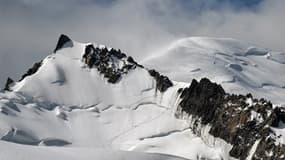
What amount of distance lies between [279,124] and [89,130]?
57.5 m

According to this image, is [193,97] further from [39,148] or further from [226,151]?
[39,148]

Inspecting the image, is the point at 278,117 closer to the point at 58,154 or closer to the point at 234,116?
the point at 234,116

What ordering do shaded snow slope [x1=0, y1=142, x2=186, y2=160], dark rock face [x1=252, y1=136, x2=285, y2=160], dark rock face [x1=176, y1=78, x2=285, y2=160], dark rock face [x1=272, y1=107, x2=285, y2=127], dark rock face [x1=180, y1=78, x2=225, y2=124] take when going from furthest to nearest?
dark rock face [x1=180, y1=78, x2=225, y2=124]
dark rock face [x1=272, y1=107, x2=285, y2=127]
dark rock face [x1=176, y1=78, x2=285, y2=160]
dark rock face [x1=252, y1=136, x2=285, y2=160]
shaded snow slope [x1=0, y1=142, x2=186, y2=160]

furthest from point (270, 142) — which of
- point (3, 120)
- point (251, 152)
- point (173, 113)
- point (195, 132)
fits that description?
point (3, 120)

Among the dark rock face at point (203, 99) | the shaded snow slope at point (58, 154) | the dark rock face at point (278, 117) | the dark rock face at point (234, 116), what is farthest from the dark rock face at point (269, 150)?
the shaded snow slope at point (58, 154)

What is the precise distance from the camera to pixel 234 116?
173000mm

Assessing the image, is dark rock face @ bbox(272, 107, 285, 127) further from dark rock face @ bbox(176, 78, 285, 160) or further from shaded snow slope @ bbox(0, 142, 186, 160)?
shaded snow slope @ bbox(0, 142, 186, 160)

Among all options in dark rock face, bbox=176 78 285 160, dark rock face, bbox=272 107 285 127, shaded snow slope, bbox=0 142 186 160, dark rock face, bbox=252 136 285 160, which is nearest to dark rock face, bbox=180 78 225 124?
dark rock face, bbox=176 78 285 160

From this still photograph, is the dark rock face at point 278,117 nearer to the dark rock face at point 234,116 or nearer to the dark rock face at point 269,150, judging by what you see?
the dark rock face at point 234,116

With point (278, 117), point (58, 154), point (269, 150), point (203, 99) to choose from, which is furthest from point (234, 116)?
point (58, 154)

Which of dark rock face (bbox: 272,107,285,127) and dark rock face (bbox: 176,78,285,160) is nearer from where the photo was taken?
dark rock face (bbox: 176,78,285,160)

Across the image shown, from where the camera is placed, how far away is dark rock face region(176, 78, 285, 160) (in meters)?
161

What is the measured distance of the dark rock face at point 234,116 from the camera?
160625mm

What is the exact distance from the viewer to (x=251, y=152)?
521ft
